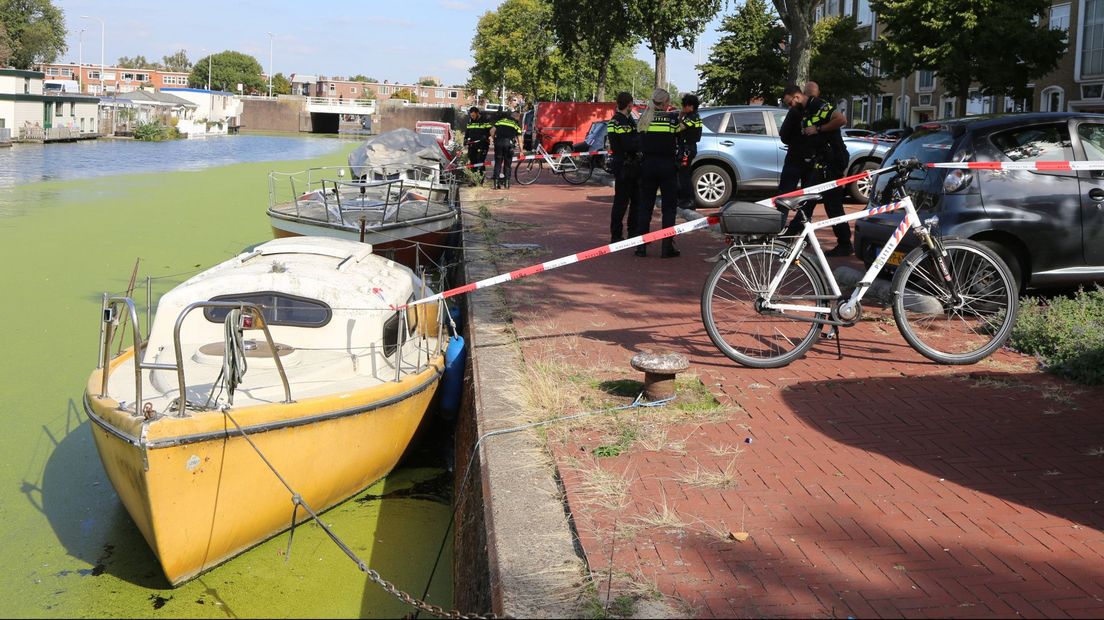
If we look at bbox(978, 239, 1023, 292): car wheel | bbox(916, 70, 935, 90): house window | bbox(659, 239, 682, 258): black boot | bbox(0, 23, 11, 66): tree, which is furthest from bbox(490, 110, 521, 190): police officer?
bbox(0, 23, 11, 66): tree

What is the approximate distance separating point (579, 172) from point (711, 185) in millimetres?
7542

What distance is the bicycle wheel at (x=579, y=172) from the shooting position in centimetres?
2370

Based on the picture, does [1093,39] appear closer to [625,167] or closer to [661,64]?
[661,64]

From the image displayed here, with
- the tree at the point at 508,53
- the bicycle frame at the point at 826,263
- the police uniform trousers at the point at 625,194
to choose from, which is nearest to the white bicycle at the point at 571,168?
the police uniform trousers at the point at 625,194

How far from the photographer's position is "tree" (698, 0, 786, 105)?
40406 millimetres

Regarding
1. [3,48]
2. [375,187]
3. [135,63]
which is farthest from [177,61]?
[375,187]

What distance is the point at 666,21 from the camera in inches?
1101

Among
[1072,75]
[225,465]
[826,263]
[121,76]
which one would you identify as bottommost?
[225,465]

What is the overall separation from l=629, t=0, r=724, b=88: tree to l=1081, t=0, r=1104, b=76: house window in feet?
46.2

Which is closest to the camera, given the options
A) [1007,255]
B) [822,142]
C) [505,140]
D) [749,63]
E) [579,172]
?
[1007,255]

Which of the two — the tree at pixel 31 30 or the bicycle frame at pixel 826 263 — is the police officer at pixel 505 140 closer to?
the bicycle frame at pixel 826 263

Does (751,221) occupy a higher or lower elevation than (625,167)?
lower

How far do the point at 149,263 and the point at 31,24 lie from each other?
9364cm

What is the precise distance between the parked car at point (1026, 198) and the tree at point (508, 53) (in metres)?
51.3
